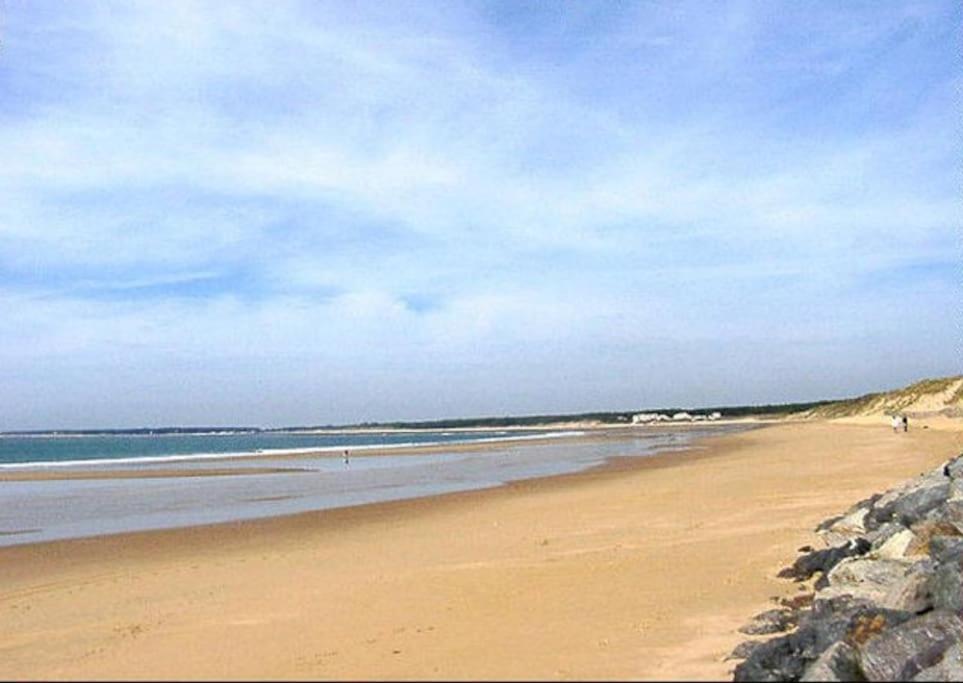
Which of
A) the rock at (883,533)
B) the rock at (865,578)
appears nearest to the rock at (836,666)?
the rock at (865,578)

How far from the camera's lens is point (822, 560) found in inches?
432

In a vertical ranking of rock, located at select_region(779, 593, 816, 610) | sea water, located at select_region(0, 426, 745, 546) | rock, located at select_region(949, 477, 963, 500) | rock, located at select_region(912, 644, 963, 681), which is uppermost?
rock, located at select_region(949, 477, 963, 500)

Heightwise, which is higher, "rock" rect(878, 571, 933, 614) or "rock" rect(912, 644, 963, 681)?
"rock" rect(878, 571, 933, 614)

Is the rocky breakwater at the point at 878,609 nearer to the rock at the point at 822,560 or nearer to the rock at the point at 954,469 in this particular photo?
the rock at the point at 822,560

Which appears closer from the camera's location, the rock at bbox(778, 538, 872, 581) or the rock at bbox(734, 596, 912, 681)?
the rock at bbox(734, 596, 912, 681)

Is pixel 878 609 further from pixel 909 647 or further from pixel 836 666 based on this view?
pixel 836 666

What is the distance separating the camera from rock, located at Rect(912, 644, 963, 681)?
6.37m

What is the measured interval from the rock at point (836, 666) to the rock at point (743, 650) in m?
0.88

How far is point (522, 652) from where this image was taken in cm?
664

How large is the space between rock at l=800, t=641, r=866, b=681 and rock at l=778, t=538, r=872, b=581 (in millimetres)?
4814

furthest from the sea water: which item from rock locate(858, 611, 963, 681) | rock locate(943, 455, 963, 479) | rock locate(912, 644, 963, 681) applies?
rock locate(912, 644, 963, 681)

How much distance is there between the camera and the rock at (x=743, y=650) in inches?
280

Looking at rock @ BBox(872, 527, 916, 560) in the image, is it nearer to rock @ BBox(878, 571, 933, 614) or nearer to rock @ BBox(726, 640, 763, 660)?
rock @ BBox(878, 571, 933, 614)

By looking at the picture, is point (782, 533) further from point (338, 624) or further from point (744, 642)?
point (338, 624)
